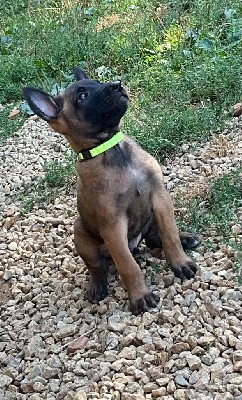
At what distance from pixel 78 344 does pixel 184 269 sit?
0.74 m

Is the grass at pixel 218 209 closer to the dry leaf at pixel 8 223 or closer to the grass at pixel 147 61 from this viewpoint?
the grass at pixel 147 61

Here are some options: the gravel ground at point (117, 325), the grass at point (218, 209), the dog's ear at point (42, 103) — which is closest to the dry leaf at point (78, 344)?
the gravel ground at point (117, 325)

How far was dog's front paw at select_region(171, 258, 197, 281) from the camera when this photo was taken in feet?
14.1

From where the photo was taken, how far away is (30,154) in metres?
6.94

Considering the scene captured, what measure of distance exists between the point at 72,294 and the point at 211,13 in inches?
168

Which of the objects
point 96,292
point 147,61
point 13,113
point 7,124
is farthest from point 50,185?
point 147,61

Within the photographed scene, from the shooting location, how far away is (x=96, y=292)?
178 inches

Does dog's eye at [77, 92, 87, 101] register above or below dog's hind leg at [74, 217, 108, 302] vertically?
above

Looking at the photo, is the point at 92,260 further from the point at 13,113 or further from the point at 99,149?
the point at 13,113

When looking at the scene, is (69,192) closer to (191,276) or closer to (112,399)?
(191,276)

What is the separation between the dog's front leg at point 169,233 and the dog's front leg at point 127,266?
23 cm

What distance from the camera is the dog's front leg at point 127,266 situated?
4156 millimetres

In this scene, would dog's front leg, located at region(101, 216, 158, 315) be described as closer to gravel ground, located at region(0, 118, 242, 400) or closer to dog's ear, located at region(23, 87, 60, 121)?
gravel ground, located at region(0, 118, 242, 400)

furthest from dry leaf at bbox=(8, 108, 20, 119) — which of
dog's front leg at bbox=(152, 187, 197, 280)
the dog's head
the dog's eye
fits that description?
dog's front leg at bbox=(152, 187, 197, 280)
